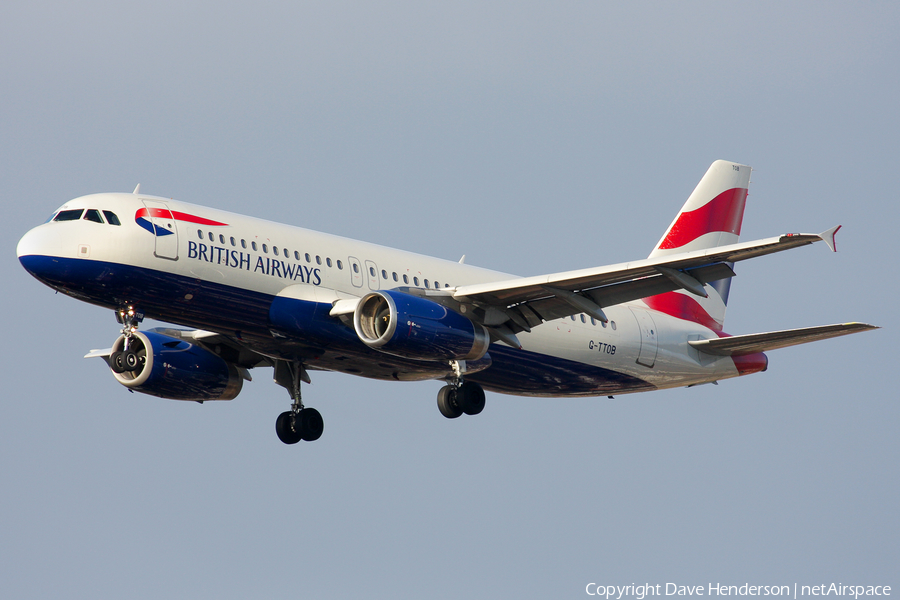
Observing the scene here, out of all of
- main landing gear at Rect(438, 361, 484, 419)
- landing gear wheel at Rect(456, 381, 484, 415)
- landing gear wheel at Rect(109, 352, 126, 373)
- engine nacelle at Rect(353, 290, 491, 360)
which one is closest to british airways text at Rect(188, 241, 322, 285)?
engine nacelle at Rect(353, 290, 491, 360)

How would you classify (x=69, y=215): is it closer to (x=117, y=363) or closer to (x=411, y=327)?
(x=117, y=363)

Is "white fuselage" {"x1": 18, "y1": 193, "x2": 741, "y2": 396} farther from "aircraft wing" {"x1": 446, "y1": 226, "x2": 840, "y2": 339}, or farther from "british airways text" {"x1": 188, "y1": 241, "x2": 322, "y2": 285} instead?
"aircraft wing" {"x1": 446, "y1": 226, "x2": 840, "y2": 339}

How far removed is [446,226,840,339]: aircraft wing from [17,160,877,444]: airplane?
51 mm

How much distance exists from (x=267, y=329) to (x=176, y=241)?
3641 mm

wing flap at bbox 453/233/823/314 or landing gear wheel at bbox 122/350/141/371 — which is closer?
wing flap at bbox 453/233/823/314

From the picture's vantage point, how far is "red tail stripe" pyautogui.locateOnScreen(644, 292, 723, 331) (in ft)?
141

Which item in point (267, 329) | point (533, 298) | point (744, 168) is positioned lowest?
point (267, 329)

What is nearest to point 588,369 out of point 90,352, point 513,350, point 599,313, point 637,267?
point 513,350

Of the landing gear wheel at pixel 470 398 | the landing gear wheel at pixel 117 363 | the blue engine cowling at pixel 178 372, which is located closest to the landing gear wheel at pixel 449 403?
the landing gear wheel at pixel 470 398

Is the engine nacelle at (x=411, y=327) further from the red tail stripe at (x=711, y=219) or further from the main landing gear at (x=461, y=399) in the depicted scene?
the red tail stripe at (x=711, y=219)

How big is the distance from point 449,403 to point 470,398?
0.76 metres

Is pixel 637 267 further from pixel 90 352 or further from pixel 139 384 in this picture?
pixel 90 352

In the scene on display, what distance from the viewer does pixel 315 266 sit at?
34656 millimetres

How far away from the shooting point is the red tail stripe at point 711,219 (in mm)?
45000
